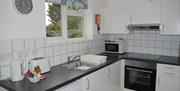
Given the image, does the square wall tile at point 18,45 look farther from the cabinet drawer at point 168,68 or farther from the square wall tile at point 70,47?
the cabinet drawer at point 168,68

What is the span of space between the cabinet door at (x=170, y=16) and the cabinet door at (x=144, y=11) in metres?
0.09

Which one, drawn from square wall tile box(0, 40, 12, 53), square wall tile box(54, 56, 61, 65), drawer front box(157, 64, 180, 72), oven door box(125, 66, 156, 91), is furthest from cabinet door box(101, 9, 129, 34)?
square wall tile box(0, 40, 12, 53)

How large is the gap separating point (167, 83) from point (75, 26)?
178 cm

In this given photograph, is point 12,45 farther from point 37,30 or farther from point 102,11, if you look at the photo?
point 102,11

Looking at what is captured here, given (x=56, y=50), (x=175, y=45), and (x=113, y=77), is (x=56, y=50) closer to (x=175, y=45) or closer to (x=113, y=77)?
(x=113, y=77)

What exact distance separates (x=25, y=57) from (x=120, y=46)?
1814 millimetres

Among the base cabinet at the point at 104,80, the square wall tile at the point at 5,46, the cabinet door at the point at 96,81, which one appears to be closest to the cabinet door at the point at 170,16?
the base cabinet at the point at 104,80

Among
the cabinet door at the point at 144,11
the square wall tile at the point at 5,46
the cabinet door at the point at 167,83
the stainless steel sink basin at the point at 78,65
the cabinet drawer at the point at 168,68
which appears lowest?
the cabinet door at the point at 167,83

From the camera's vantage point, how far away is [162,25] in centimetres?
238

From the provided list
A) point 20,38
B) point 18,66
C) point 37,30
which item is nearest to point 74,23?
point 37,30

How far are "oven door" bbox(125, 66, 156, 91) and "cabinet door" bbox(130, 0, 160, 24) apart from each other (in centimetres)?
84

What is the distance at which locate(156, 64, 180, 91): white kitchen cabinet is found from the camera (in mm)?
2168

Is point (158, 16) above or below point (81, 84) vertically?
above

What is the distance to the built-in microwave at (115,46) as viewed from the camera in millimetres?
2906
